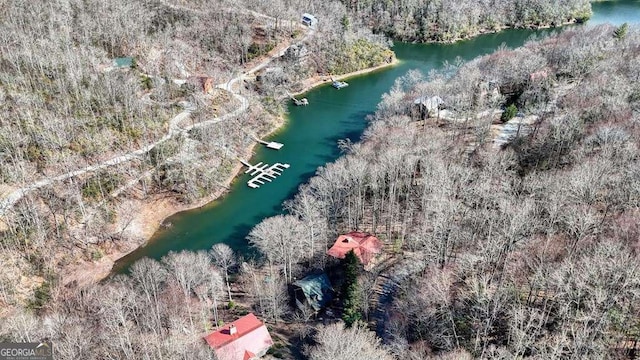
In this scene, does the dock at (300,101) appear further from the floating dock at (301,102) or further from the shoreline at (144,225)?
the shoreline at (144,225)

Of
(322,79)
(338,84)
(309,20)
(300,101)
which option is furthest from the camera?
(309,20)

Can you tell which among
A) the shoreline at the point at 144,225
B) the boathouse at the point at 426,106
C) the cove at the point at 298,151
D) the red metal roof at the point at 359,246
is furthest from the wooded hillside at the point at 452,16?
the red metal roof at the point at 359,246

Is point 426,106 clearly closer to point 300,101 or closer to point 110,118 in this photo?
point 300,101

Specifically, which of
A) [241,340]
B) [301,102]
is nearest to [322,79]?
[301,102]

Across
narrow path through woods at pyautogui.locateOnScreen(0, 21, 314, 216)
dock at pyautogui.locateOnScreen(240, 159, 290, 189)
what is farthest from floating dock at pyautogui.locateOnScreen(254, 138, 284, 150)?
narrow path through woods at pyautogui.locateOnScreen(0, 21, 314, 216)

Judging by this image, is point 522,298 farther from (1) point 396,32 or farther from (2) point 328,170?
(1) point 396,32

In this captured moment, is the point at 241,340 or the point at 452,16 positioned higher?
the point at 452,16
